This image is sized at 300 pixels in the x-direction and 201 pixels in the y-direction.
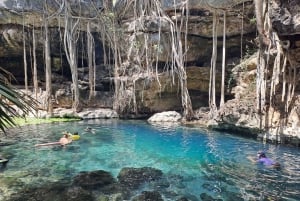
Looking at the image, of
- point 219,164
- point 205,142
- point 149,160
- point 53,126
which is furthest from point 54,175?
point 53,126

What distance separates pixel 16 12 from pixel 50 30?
2.28 metres

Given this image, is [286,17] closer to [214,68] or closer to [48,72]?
[214,68]

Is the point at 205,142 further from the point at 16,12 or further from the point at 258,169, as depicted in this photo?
the point at 16,12

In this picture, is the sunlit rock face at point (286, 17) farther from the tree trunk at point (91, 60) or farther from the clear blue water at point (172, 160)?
the tree trunk at point (91, 60)

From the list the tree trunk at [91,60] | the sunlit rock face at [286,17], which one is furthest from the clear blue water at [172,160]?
the tree trunk at [91,60]

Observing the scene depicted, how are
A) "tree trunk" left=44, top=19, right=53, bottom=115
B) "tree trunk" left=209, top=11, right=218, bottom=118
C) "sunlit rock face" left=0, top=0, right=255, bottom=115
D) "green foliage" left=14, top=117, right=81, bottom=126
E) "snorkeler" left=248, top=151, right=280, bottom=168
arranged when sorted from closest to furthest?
"snorkeler" left=248, top=151, right=280, bottom=168
"tree trunk" left=209, top=11, right=218, bottom=118
"tree trunk" left=44, top=19, right=53, bottom=115
"green foliage" left=14, top=117, right=81, bottom=126
"sunlit rock face" left=0, top=0, right=255, bottom=115

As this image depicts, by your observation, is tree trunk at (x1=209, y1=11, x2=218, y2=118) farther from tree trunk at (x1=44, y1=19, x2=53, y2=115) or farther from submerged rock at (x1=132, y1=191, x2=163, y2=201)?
submerged rock at (x1=132, y1=191, x2=163, y2=201)

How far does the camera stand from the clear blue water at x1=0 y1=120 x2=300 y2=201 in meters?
6.71

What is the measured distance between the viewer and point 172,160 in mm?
9344

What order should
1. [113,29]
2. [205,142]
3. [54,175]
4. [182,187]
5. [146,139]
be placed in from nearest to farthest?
[182,187] → [54,175] → [205,142] → [146,139] → [113,29]

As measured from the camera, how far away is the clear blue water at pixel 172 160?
264 inches

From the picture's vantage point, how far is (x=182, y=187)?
6793 millimetres

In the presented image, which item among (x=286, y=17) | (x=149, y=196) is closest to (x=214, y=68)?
(x=286, y=17)

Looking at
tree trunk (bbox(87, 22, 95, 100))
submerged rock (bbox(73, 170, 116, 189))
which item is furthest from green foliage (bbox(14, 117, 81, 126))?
submerged rock (bbox(73, 170, 116, 189))
